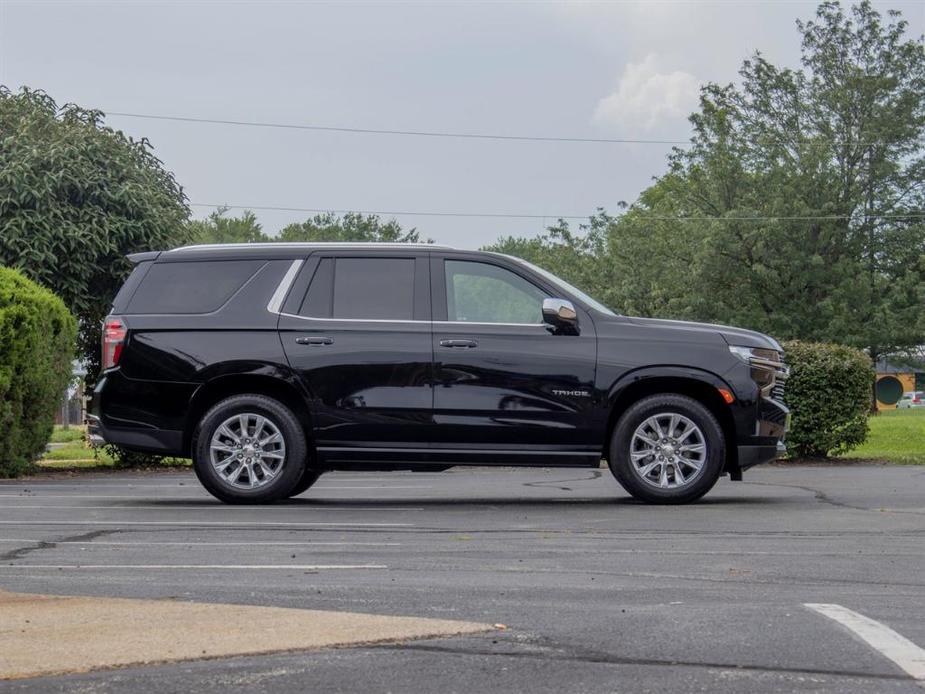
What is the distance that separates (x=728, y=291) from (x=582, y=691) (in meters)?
51.8

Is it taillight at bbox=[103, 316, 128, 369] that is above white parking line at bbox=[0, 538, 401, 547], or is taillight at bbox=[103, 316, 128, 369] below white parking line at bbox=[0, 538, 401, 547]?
above

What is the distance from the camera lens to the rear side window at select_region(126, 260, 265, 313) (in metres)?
12.5

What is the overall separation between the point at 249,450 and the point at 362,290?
1.53 m

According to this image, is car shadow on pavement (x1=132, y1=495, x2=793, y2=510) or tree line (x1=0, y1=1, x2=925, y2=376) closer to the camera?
car shadow on pavement (x1=132, y1=495, x2=793, y2=510)

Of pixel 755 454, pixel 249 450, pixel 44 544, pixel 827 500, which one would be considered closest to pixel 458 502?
pixel 249 450

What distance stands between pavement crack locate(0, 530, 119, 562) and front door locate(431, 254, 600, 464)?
3.07m

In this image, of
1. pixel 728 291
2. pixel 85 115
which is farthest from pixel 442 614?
pixel 728 291

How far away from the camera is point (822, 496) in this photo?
13.1 meters

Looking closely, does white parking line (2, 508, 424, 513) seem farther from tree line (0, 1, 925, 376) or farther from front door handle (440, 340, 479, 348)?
tree line (0, 1, 925, 376)

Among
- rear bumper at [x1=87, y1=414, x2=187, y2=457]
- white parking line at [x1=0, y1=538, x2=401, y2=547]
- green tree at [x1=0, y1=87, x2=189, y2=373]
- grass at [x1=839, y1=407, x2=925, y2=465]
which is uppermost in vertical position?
green tree at [x1=0, y1=87, x2=189, y2=373]

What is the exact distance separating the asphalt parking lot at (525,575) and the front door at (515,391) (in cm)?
51

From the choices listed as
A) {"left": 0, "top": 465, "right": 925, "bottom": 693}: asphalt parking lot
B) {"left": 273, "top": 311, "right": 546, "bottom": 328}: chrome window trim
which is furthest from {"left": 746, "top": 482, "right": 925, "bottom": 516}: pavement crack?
{"left": 273, "top": 311, "right": 546, "bottom": 328}: chrome window trim

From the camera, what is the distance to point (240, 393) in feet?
40.6

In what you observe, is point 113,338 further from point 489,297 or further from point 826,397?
point 826,397
